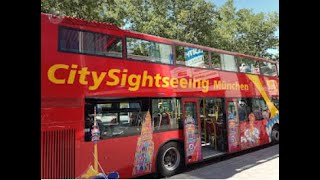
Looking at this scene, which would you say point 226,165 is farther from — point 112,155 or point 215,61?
point 112,155

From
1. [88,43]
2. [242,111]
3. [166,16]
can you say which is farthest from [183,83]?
[166,16]

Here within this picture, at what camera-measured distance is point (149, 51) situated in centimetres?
725

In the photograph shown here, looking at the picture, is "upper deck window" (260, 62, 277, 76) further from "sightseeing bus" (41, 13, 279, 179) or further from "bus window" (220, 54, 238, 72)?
"bus window" (220, 54, 238, 72)

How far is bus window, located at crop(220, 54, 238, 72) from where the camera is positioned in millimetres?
9352

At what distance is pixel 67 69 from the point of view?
224 inches

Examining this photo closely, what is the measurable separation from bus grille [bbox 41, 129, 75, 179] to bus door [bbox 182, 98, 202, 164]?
3.08 m

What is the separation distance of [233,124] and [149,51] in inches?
148

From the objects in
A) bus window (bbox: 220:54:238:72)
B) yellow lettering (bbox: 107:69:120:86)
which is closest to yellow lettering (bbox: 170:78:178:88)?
yellow lettering (bbox: 107:69:120:86)

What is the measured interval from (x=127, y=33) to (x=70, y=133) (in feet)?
7.83

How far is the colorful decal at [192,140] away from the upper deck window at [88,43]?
2530mm

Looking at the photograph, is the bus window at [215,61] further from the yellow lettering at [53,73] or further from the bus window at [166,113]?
the yellow lettering at [53,73]

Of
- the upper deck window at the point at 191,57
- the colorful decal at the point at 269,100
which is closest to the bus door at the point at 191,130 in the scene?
the upper deck window at the point at 191,57
